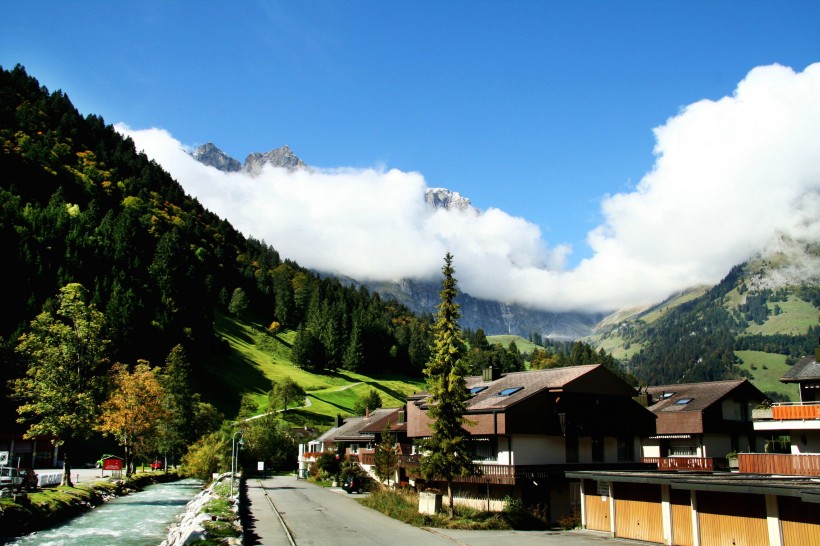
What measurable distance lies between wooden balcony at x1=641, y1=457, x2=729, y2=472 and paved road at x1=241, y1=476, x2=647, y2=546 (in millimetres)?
19327

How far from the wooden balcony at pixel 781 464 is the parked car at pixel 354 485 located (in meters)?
38.5

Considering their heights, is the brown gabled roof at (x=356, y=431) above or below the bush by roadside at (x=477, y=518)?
above

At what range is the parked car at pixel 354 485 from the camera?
6462 cm

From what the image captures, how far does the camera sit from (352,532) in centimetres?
3744

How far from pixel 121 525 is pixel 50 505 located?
5.30 m

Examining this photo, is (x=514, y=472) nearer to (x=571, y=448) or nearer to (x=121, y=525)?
(x=571, y=448)

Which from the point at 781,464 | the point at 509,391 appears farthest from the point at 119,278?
the point at 781,464

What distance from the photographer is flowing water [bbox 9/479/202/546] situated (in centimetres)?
3606

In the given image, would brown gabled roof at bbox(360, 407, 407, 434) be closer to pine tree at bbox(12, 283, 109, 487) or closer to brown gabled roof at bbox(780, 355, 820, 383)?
pine tree at bbox(12, 283, 109, 487)

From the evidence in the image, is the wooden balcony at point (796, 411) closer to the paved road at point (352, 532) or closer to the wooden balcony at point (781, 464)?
the wooden balcony at point (781, 464)

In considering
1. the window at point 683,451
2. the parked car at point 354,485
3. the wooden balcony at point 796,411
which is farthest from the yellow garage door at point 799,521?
the parked car at point 354,485

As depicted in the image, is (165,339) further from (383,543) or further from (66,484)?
(383,543)

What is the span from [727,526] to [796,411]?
14.4 metres

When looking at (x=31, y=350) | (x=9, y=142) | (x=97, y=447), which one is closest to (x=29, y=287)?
(x=97, y=447)
